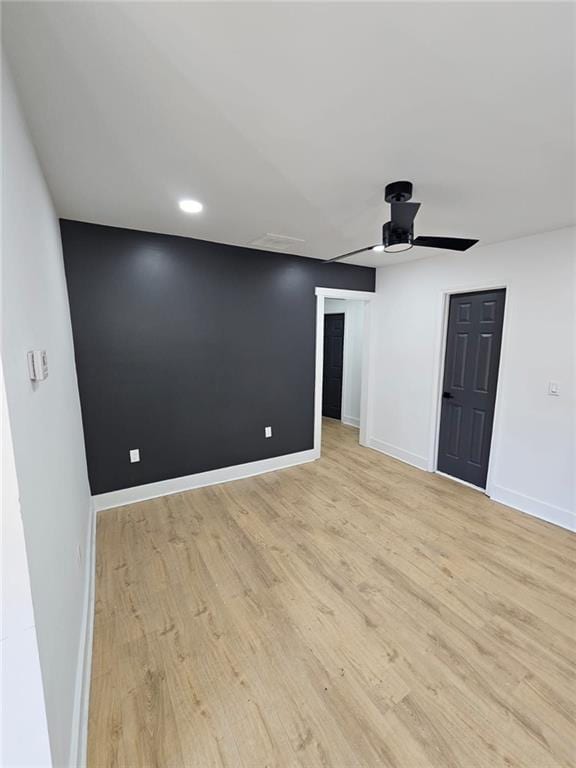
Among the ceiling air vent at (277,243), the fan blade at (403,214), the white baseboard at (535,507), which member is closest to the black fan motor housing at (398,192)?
the fan blade at (403,214)

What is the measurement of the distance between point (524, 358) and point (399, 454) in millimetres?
1882

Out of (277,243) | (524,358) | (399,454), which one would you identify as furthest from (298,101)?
(399,454)

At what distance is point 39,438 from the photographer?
123cm

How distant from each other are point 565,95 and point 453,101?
1.37ft

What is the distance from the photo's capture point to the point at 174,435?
3363 millimetres

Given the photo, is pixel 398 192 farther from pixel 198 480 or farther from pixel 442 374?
pixel 198 480

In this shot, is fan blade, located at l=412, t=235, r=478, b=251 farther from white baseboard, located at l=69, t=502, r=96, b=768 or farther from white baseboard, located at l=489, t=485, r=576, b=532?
white baseboard, located at l=69, t=502, r=96, b=768

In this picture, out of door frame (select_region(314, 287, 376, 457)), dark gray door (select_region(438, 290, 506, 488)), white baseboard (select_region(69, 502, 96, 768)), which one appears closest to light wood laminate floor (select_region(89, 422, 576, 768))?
white baseboard (select_region(69, 502, 96, 768))

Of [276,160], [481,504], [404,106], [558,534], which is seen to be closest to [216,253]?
[276,160]

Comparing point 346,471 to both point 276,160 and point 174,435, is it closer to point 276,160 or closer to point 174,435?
point 174,435

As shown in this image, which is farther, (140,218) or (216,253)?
(216,253)

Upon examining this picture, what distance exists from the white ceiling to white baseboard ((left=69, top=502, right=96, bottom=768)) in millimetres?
2390

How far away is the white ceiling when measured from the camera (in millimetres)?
1013

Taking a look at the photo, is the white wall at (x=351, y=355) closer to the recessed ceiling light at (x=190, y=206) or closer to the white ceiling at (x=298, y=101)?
the white ceiling at (x=298, y=101)
